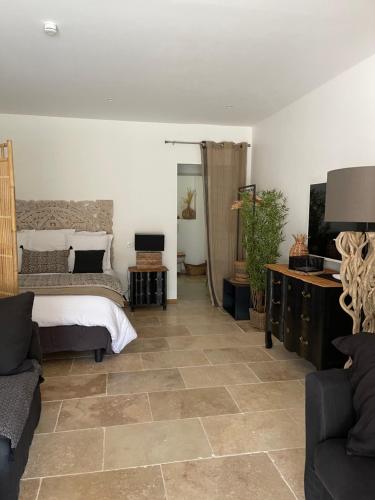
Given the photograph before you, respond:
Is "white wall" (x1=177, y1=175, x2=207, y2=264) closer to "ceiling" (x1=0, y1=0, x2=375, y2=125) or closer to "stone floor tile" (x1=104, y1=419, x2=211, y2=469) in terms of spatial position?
"ceiling" (x1=0, y1=0, x2=375, y2=125)

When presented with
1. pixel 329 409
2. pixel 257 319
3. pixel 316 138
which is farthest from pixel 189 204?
pixel 329 409

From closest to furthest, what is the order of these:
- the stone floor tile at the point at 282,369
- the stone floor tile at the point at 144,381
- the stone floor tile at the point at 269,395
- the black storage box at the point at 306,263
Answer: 1. the stone floor tile at the point at 269,395
2. the stone floor tile at the point at 144,381
3. the stone floor tile at the point at 282,369
4. the black storage box at the point at 306,263

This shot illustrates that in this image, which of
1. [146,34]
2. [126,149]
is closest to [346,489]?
[146,34]

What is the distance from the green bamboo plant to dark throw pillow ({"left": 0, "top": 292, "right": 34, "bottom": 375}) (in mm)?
2979

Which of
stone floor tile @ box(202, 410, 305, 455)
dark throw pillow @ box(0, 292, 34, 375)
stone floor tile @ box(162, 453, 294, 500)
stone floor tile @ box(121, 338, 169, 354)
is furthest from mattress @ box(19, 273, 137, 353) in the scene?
stone floor tile @ box(162, 453, 294, 500)

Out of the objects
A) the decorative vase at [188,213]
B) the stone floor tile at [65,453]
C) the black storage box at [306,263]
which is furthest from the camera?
the decorative vase at [188,213]

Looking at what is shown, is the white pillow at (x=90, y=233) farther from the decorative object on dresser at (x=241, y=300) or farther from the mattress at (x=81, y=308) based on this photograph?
the decorative object on dresser at (x=241, y=300)

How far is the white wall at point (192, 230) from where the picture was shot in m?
8.16

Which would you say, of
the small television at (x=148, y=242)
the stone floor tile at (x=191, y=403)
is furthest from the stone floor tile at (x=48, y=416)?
the small television at (x=148, y=242)

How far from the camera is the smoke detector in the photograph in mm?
2590

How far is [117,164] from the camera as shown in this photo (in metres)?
5.54

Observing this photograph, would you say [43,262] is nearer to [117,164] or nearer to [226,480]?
[117,164]

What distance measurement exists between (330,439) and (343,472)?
22 centimetres

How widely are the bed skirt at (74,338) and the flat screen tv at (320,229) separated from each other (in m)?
2.23
